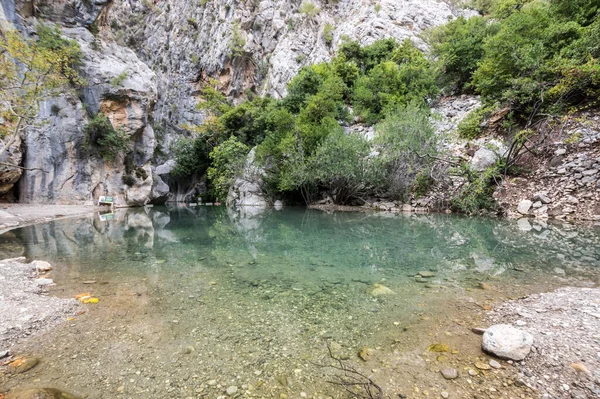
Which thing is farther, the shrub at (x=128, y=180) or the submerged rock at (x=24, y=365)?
the shrub at (x=128, y=180)

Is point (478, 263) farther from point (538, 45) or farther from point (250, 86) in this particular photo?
point (250, 86)

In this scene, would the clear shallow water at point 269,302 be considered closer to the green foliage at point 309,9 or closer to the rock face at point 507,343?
the rock face at point 507,343

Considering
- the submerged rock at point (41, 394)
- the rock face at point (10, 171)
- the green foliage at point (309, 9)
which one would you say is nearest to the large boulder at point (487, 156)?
the submerged rock at point (41, 394)

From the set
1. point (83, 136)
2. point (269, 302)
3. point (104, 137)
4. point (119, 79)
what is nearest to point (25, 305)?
point (269, 302)

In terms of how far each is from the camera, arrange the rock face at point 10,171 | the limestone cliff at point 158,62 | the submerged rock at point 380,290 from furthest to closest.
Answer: the limestone cliff at point 158,62, the rock face at point 10,171, the submerged rock at point 380,290

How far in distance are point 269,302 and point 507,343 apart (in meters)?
2.99

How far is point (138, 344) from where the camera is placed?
2883 millimetres

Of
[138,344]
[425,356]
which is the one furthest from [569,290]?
[138,344]

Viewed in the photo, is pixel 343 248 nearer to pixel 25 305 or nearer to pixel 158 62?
pixel 25 305

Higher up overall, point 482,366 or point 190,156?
point 190,156

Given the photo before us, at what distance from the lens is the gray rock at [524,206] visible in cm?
1197

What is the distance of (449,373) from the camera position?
2.36m

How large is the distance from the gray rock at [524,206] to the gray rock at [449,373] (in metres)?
13.4

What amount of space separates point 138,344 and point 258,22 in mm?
47075
